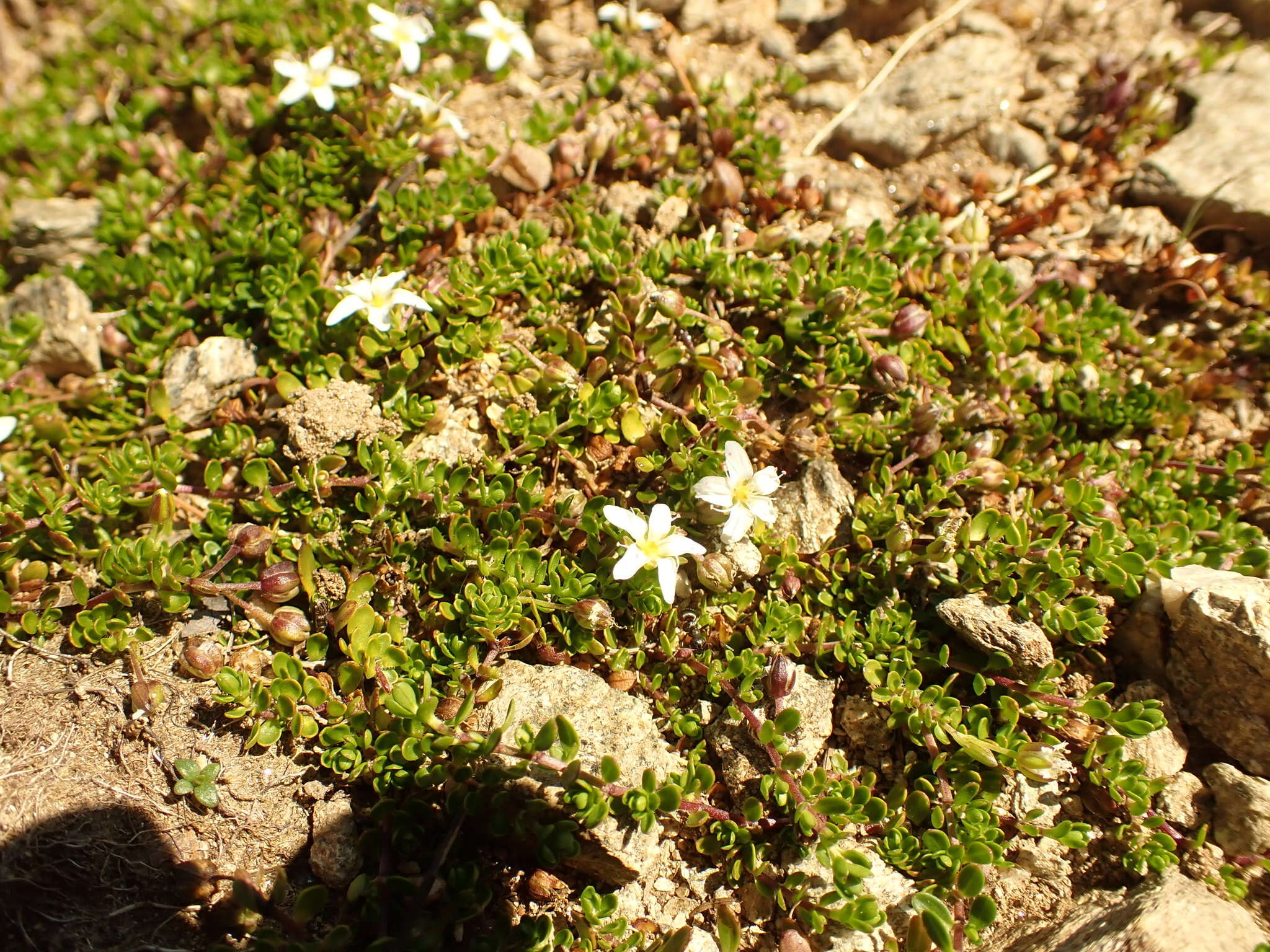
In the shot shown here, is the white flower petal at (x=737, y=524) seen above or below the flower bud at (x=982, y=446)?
below

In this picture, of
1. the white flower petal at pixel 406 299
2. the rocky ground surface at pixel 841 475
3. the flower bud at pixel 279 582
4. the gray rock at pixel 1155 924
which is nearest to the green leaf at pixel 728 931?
the rocky ground surface at pixel 841 475

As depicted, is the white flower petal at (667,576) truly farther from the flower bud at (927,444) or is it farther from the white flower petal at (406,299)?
the white flower petal at (406,299)

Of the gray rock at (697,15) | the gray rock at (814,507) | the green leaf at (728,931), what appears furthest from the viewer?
the gray rock at (697,15)

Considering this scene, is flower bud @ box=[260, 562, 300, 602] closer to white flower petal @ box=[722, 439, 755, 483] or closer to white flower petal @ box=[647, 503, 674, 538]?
white flower petal @ box=[647, 503, 674, 538]

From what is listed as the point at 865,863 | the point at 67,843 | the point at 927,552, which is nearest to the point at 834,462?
the point at 927,552

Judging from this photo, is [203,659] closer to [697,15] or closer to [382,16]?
[382,16]

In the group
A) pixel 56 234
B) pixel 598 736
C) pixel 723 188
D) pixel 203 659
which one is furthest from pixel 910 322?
pixel 56 234
